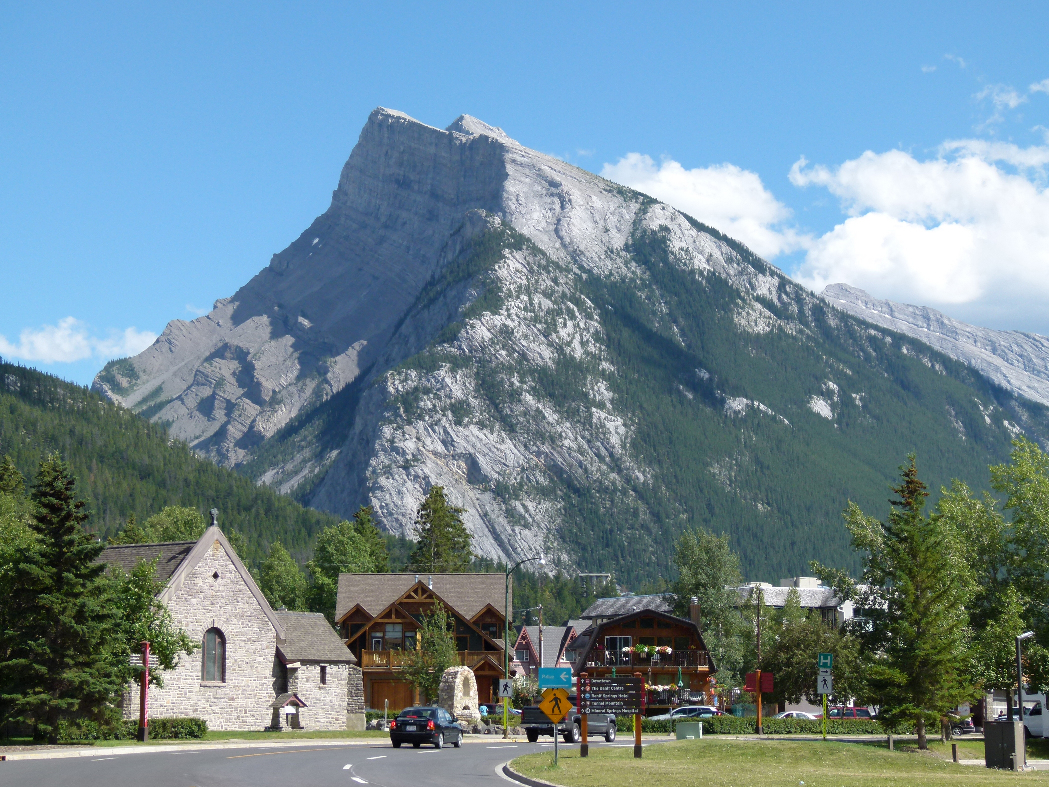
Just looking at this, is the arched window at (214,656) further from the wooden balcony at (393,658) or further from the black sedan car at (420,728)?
the wooden balcony at (393,658)

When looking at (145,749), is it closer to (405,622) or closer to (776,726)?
(776,726)

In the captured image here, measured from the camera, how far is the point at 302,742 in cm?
5134

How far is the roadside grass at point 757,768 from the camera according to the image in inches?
1217

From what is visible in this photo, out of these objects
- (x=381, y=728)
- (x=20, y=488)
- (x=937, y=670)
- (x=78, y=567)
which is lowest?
(x=381, y=728)

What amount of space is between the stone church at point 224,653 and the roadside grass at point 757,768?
21.5 meters

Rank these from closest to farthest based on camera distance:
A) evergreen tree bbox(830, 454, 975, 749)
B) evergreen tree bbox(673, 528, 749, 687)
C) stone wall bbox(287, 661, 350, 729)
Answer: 1. evergreen tree bbox(830, 454, 975, 749)
2. stone wall bbox(287, 661, 350, 729)
3. evergreen tree bbox(673, 528, 749, 687)

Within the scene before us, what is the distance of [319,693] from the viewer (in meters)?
65.4

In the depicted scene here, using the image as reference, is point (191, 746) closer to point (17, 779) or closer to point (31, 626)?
point (31, 626)

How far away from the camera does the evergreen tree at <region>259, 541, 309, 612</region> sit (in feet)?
375

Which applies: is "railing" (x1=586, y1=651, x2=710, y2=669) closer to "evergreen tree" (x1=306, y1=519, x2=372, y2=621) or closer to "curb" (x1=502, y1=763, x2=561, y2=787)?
"evergreen tree" (x1=306, y1=519, x2=372, y2=621)

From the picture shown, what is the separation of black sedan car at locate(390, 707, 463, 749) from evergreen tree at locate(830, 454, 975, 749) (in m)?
21.5

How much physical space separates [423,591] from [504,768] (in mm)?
52093

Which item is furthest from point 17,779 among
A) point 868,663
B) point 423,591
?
point 423,591

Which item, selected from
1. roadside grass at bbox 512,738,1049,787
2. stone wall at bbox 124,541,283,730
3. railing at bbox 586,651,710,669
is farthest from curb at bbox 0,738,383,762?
railing at bbox 586,651,710,669
